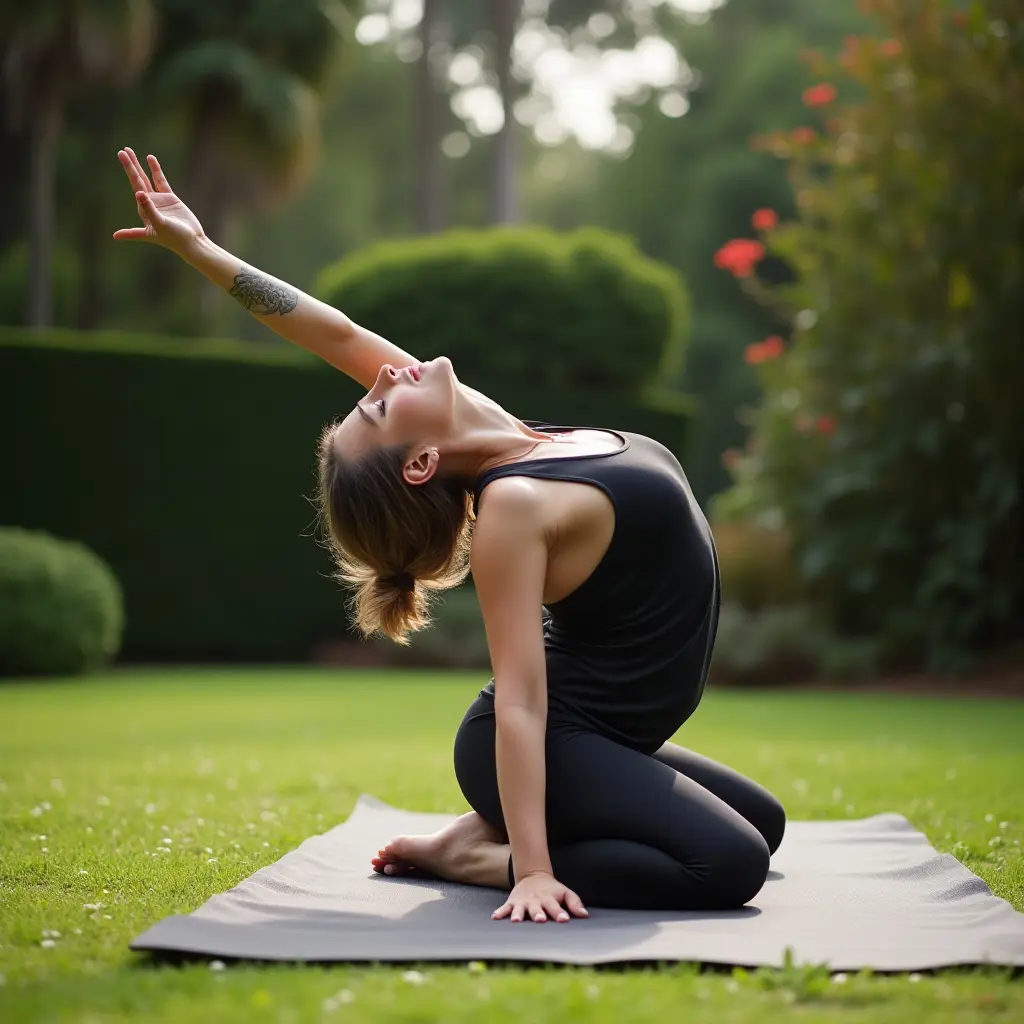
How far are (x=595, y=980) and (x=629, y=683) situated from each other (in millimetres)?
971

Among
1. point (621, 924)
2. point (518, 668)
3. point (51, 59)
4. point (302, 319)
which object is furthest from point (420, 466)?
point (51, 59)

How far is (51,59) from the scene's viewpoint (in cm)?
1650

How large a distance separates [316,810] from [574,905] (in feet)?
6.33

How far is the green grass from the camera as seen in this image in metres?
2.13

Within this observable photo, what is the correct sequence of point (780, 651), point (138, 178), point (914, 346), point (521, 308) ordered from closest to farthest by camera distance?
point (138, 178), point (914, 346), point (780, 651), point (521, 308)

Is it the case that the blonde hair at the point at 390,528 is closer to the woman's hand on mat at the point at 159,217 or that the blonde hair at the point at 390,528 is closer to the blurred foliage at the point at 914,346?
the woman's hand on mat at the point at 159,217

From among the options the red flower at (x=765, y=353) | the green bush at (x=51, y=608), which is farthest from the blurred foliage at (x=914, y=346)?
the green bush at (x=51, y=608)

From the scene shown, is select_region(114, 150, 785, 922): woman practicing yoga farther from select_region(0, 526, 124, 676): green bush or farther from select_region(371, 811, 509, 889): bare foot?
select_region(0, 526, 124, 676): green bush

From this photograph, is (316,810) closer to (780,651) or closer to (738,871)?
(738,871)

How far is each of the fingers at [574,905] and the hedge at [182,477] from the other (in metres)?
9.59

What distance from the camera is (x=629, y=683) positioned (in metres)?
3.15

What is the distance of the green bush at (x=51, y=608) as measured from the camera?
35.1ft

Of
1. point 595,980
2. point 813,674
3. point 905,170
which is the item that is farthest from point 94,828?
point 905,170

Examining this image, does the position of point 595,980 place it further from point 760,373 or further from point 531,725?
point 760,373
